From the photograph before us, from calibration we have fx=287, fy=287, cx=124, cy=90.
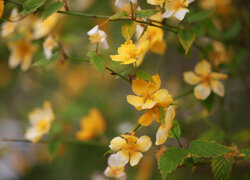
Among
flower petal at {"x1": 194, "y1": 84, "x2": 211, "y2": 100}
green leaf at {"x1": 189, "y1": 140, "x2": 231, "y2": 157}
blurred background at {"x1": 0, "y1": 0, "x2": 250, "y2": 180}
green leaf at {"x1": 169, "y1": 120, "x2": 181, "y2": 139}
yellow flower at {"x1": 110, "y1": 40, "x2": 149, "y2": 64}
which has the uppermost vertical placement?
yellow flower at {"x1": 110, "y1": 40, "x2": 149, "y2": 64}

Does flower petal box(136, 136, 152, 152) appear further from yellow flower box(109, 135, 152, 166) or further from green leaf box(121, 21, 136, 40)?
green leaf box(121, 21, 136, 40)

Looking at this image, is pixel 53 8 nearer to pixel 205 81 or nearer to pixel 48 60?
pixel 48 60

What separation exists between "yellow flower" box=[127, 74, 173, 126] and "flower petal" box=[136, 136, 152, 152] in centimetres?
4

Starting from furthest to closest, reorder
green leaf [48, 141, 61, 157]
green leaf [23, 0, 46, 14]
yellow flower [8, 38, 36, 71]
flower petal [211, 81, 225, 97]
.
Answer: yellow flower [8, 38, 36, 71], green leaf [48, 141, 61, 157], flower petal [211, 81, 225, 97], green leaf [23, 0, 46, 14]

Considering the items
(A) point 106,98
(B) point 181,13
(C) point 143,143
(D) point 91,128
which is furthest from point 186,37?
(A) point 106,98

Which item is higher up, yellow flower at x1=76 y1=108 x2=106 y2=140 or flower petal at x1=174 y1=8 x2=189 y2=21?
flower petal at x1=174 y1=8 x2=189 y2=21

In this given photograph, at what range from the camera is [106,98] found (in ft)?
6.13

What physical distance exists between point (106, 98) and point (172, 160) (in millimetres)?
1312

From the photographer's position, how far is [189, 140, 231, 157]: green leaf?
22.3 inches

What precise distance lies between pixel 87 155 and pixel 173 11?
1168mm

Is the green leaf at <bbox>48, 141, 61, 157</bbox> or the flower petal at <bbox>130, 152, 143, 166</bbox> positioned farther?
the green leaf at <bbox>48, 141, 61, 157</bbox>

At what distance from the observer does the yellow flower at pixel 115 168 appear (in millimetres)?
624

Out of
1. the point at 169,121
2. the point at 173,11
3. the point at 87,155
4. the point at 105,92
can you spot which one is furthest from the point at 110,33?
the point at 169,121

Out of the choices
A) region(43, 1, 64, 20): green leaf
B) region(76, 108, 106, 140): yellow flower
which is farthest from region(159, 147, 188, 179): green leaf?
region(76, 108, 106, 140): yellow flower
